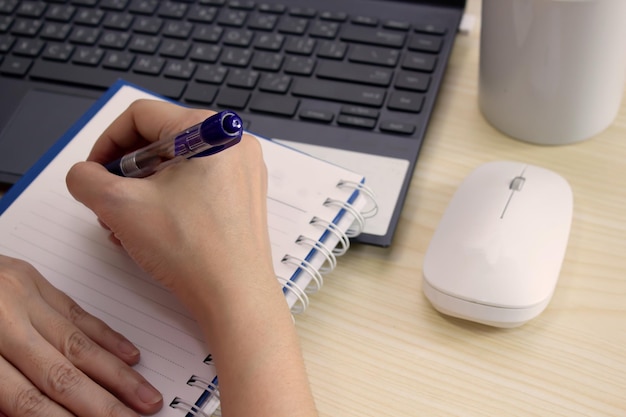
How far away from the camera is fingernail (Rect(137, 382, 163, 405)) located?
516 millimetres

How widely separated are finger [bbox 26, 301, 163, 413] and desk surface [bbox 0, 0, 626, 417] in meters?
0.13

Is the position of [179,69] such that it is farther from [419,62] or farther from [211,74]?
[419,62]

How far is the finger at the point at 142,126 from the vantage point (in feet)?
1.97

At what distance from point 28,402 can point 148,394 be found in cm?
8

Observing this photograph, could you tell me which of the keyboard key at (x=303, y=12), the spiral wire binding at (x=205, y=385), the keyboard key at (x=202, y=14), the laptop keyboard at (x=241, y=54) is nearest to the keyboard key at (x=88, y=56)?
the laptop keyboard at (x=241, y=54)

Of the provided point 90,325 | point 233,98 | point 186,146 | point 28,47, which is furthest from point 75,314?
point 28,47

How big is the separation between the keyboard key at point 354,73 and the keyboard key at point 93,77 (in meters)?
0.14

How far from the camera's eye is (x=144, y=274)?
1.97 ft

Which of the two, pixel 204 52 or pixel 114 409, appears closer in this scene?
pixel 114 409

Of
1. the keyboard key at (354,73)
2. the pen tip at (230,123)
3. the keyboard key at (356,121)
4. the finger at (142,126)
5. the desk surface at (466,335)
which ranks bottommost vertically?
the desk surface at (466,335)

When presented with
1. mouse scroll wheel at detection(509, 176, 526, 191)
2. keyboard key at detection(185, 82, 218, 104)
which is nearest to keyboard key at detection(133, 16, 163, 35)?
keyboard key at detection(185, 82, 218, 104)

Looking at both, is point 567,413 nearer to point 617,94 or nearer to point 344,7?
point 617,94

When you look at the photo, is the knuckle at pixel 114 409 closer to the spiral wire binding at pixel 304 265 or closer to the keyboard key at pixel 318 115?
the spiral wire binding at pixel 304 265

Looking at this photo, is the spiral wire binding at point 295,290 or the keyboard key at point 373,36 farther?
the keyboard key at point 373,36
